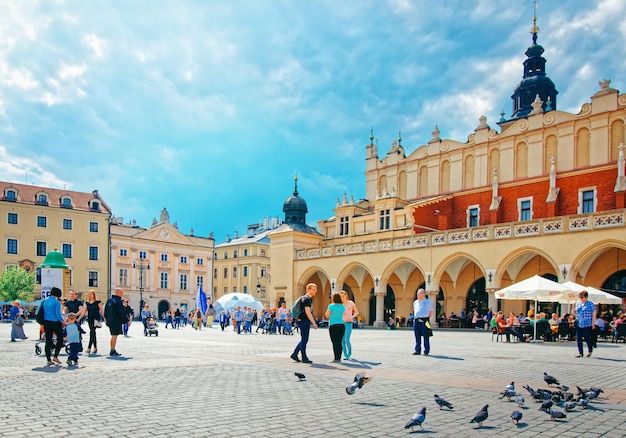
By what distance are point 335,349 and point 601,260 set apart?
2465cm

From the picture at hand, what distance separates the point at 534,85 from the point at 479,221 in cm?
1824

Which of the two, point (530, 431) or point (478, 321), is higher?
point (530, 431)

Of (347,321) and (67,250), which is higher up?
(67,250)

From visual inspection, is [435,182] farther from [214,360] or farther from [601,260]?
[214,360]

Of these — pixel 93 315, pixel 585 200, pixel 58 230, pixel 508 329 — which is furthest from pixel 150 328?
pixel 58 230

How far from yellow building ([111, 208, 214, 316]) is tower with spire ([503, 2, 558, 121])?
41296mm

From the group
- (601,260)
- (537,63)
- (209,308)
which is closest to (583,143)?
(601,260)

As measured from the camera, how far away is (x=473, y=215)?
131 feet

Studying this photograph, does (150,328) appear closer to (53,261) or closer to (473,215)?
(53,261)

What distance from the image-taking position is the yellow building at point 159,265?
220 feet

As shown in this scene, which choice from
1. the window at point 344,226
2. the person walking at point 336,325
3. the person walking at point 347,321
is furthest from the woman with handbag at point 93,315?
the window at point 344,226

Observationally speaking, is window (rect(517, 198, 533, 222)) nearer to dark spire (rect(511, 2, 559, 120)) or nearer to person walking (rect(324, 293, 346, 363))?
dark spire (rect(511, 2, 559, 120))

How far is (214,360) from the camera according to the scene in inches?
474

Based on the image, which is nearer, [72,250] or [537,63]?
[537,63]
